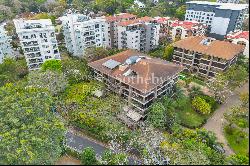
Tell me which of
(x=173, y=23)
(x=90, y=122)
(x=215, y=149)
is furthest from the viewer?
(x=173, y=23)

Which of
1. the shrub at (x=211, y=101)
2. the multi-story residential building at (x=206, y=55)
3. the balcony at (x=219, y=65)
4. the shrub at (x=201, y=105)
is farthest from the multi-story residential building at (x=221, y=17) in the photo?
the shrub at (x=201, y=105)

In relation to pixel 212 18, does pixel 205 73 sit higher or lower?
lower

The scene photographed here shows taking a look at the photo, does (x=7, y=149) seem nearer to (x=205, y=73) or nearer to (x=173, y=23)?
(x=205, y=73)

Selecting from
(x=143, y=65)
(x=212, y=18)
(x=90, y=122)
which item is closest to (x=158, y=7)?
(x=212, y=18)

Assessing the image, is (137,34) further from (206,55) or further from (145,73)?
(145,73)

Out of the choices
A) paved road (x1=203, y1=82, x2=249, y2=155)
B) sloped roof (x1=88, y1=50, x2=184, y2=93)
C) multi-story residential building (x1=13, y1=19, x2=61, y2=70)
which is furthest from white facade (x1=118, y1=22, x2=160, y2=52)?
paved road (x1=203, y1=82, x2=249, y2=155)

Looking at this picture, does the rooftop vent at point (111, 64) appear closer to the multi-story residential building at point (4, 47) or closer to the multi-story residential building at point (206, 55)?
the multi-story residential building at point (206, 55)
